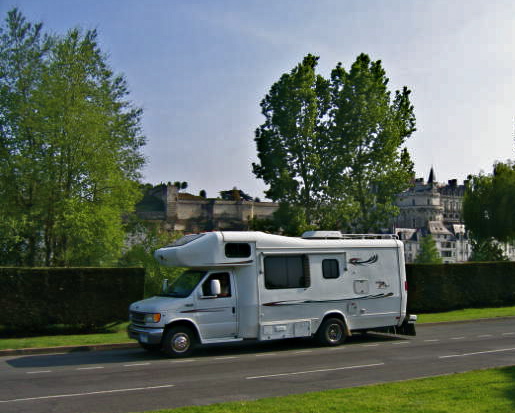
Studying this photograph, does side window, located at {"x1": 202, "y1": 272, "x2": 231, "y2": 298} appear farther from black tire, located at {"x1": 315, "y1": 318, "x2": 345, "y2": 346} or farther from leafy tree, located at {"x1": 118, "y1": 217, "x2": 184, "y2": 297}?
leafy tree, located at {"x1": 118, "y1": 217, "x2": 184, "y2": 297}

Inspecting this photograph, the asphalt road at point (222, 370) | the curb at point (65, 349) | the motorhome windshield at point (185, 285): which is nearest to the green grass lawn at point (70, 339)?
the curb at point (65, 349)

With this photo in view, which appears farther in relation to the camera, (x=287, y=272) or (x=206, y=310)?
(x=287, y=272)

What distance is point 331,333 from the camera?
17141mm

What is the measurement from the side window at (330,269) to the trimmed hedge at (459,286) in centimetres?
1242

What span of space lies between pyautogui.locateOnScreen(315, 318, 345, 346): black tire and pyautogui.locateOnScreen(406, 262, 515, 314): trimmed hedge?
12.2 metres

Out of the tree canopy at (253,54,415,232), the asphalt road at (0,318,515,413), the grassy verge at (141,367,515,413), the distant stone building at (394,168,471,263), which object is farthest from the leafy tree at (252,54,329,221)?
the distant stone building at (394,168,471,263)

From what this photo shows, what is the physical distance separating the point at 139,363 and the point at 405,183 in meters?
27.5

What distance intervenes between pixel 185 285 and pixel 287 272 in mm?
2984

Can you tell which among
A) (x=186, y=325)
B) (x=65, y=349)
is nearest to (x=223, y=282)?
(x=186, y=325)

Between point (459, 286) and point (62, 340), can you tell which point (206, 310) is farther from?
point (459, 286)

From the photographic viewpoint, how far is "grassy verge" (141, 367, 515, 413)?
838 cm

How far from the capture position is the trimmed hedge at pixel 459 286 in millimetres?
28781

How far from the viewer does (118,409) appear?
9133mm

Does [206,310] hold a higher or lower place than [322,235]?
lower
